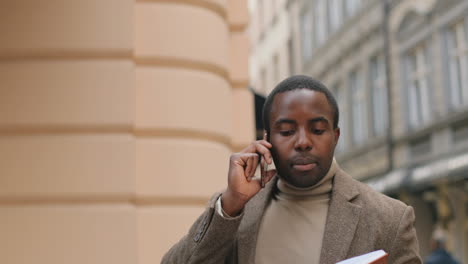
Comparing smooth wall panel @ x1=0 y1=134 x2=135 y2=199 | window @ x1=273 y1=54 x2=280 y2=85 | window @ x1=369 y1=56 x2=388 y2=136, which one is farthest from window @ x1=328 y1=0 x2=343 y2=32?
smooth wall panel @ x1=0 y1=134 x2=135 y2=199

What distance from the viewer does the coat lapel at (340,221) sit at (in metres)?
2.16

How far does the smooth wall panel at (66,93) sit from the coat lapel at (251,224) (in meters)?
2.54

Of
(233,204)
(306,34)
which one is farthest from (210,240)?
(306,34)

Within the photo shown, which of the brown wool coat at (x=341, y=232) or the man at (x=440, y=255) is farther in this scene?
the man at (x=440, y=255)

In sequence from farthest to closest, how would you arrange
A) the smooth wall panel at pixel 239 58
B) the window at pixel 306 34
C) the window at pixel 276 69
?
the window at pixel 276 69 → the window at pixel 306 34 → the smooth wall panel at pixel 239 58

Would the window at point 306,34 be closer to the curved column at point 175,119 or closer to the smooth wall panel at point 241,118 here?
the smooth wall panel at point 241,118

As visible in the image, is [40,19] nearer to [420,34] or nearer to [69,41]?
[69,41]

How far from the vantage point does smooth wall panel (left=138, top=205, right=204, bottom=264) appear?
4.84m

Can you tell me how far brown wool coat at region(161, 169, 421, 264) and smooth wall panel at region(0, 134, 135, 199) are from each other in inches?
97.0

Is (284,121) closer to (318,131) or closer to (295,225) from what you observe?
(318,131)

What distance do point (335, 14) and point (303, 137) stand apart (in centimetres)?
2337

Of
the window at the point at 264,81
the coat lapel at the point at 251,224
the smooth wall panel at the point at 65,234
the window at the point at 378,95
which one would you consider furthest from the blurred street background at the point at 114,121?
the window at the point at 264,81

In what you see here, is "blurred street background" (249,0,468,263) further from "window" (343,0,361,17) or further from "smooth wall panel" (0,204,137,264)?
"smooth wall panel" (0,204,137,264)

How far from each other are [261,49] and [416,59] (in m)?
14.1
